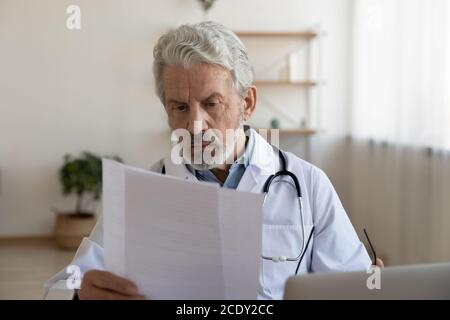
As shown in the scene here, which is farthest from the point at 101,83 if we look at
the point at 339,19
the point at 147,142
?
the point at 339,19

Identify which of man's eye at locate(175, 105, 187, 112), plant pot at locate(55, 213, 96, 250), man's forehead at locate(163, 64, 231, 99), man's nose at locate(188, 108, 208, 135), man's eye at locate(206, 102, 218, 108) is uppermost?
man's forehead at locate(163, 64, 231, 99)

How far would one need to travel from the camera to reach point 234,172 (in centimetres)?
153

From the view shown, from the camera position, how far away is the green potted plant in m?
4.78

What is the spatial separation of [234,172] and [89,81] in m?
3.76

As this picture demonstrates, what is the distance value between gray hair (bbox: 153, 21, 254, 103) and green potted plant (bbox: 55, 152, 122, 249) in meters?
3.45

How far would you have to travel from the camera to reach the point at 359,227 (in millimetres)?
4668

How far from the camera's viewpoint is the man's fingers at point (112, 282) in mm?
980

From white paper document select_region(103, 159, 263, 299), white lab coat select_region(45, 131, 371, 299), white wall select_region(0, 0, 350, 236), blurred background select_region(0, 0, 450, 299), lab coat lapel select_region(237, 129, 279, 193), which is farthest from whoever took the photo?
white wall select_region(0, 0, 350, 236)

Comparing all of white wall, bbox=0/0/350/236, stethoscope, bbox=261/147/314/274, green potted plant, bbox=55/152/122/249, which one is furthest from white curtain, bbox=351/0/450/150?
stethoscope, bbox=261/147/314/274

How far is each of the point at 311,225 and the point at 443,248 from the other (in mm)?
2229

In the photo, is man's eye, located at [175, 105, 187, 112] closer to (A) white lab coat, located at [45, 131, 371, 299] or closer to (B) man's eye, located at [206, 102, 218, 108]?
(B) man's eye, located at [206, 102, 218, 108]

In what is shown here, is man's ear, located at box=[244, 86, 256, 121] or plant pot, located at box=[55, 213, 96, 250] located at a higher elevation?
man's ear, located at box=[244, 86, 256, 121]

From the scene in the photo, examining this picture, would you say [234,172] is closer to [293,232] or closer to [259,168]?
[259,168]

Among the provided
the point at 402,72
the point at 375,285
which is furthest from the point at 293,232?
the point at 402,72
